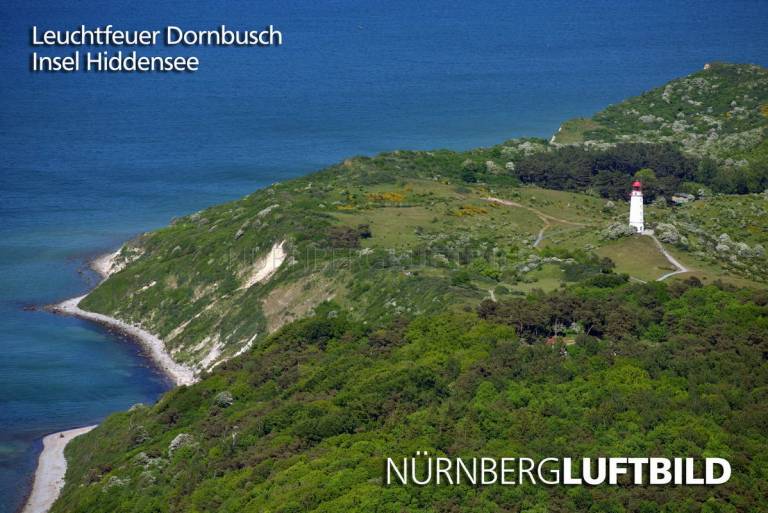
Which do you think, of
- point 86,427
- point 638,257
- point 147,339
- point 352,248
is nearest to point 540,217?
point 352,248

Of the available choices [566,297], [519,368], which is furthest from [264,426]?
[566,297]

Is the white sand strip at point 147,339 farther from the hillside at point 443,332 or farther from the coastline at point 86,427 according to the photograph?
the hillside at point 443,332

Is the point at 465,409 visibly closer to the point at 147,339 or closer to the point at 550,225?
the point at 147,339

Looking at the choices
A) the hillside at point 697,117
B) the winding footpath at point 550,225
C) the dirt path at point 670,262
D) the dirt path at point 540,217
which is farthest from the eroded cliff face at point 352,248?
the hillside at point 697,117

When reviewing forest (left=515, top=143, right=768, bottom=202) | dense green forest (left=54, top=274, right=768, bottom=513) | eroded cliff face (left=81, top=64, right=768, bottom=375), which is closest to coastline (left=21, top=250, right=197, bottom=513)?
eroded cliff face (left=81, top=64, right=768, bottom=375)

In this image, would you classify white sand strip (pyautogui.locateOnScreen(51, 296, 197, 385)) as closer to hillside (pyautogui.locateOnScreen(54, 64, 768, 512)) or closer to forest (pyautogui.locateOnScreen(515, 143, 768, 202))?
hillside (pyautogui.locateOnScreen(54, 64, 768, 512))

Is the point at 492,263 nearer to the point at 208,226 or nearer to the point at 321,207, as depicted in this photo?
the point at 321,207

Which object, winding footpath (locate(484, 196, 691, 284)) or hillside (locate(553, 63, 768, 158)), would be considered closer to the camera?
winding footpath (locate(484, 196, 691, 284))
